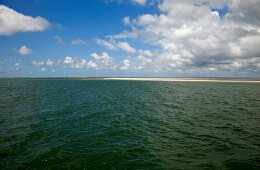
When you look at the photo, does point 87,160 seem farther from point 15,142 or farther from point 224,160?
point 224,160

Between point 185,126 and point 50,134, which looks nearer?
point 50,134

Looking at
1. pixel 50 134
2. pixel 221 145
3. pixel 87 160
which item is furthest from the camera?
pixel 50 134

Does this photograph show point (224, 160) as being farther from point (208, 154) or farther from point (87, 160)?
point (87, 160)

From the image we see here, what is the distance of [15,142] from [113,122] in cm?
1132

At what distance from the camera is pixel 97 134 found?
840 inches

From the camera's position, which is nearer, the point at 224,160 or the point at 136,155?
the point at 224,160

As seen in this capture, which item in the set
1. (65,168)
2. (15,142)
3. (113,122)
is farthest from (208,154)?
(15,142)

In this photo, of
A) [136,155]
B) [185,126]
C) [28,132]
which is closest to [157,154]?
[136,155]

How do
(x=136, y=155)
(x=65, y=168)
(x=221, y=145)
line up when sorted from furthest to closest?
(x=221, y=145) → (x=136, y=155) → (x=65, y=168)

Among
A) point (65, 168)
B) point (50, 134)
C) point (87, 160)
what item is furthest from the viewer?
point (50, 134)

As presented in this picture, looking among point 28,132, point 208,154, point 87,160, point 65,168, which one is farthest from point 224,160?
point 28,132

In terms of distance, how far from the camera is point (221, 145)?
18.3 meters

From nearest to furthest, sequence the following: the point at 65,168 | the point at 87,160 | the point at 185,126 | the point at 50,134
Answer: the point at 65,168 < the point at 87,160 < the point at 50,134 < the point at 185,126

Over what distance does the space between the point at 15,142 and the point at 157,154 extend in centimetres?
1195
